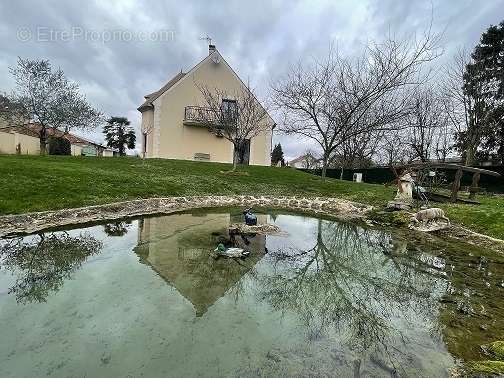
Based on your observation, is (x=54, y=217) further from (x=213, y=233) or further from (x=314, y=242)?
(x=314, y=242)

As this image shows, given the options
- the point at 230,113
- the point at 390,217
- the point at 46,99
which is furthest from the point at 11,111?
the point at 390,217

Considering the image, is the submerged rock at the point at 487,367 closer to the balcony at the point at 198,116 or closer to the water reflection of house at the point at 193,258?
the water reflection of house at the point at 193,258

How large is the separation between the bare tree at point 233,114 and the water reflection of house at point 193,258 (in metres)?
11.9

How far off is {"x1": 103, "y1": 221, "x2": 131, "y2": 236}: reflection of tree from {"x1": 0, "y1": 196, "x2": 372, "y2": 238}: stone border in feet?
2.33

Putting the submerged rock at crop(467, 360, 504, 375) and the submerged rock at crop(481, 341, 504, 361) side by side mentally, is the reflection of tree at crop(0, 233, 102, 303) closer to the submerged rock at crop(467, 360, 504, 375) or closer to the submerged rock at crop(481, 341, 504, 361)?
the submerged rock at crop(467, 360, 504, 375)

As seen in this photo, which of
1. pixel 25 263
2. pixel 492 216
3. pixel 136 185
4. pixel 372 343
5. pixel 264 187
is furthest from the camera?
pixel 264 187

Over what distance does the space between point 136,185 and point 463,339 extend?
1323 cm

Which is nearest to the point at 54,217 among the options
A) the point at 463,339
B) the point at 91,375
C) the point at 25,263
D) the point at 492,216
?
the point at 25,263

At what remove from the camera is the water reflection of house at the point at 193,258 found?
512cm

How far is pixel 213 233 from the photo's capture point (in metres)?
8.70

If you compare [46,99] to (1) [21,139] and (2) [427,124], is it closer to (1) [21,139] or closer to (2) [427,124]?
(1) [21,139]

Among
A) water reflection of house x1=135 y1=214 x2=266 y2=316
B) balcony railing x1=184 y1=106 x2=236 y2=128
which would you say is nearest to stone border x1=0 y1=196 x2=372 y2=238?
water reflection of house x1=135 y1=214 x2=266 y2=316

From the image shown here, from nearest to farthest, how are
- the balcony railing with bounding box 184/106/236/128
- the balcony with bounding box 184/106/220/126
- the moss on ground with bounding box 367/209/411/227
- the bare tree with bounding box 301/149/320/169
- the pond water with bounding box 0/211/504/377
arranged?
1. the pond water with bounding box 0/211/504/377
2. the moss on ground with bounding box 367/209/411/227
3. the balcony railing with bounding box 184/106/236/128
4. the balcony with bounding box 184/106/220/126
5. the bare tree with bounding box 301/149/320/169

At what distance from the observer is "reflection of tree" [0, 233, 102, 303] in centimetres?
478
